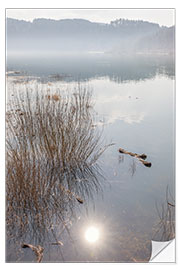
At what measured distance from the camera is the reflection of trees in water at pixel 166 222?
2.92 metres

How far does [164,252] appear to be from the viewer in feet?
8.23

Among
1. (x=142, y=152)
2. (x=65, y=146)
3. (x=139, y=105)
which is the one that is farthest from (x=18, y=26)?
(x=139, y=105)

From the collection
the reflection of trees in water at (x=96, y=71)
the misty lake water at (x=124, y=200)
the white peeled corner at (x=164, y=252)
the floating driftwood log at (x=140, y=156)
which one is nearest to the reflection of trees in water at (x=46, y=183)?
the misty lake water at (x=124, y=200)

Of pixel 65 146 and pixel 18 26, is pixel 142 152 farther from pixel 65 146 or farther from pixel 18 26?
pixel 18 26

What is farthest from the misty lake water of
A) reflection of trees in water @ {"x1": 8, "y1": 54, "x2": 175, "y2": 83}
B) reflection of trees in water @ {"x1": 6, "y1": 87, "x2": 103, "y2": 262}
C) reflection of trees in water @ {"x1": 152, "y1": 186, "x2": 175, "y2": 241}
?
reflection of trees in water @ {"x1": 8, "y1": 54, "x2": 175, "y2": 83}

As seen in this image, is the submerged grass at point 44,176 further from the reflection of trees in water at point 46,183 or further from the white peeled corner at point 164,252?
the white peeled corner at point 164,252

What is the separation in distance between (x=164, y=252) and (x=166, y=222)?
0.71 meters

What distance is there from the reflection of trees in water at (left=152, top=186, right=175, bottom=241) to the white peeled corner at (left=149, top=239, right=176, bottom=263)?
0.53 feet

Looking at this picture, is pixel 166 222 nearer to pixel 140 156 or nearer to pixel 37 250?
pixel 37 250

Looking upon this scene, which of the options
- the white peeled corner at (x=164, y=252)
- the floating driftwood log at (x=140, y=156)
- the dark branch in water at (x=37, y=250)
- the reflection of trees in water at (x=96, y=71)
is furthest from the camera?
the reflection of trees in water at (x=96, y=71)

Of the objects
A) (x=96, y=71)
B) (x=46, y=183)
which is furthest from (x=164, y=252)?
(x=96, y=71)

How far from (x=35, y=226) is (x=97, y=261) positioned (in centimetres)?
90

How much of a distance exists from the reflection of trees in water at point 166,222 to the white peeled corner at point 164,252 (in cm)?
16

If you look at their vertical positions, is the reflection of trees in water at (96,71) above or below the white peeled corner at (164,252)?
above
